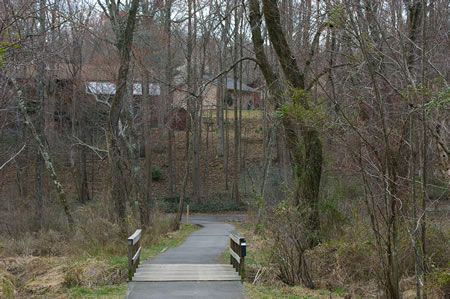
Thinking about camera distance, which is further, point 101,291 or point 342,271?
point 342,271

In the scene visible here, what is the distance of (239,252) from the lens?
40.3 ft

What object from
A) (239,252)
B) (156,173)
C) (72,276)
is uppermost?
(239,252)

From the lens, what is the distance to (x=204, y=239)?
921 inches

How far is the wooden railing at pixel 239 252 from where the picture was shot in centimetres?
1188

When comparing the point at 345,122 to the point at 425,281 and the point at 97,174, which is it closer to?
the point at 425,281

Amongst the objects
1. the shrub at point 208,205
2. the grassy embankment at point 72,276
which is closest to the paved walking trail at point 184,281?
the grassy embankment at point 72,276

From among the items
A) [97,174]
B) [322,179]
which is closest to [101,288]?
[322,179]

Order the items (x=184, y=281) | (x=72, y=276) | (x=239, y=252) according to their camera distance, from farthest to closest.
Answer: (x=239, y=252) < (x=72, y=276) < (x=184, y=281)

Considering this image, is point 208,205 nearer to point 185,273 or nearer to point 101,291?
point 185,273

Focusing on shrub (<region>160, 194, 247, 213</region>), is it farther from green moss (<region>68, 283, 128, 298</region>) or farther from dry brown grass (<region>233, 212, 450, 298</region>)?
green moss (<region>68, 283, 128, 298</region>)

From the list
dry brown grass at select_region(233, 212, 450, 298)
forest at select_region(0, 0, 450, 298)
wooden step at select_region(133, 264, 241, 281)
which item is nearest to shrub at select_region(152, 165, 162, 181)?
forest at select_region(0, 0, 450, 298)

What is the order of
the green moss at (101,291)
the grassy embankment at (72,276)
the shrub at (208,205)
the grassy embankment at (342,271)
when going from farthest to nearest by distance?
the shrub at (208,205) < the grassy embankment at (342,271) < the grassy embankment at (72,276) < the green moss at (101,291)

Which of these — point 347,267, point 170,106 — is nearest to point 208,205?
point 170,106

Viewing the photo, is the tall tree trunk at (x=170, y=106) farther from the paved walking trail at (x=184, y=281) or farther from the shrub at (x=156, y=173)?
the paved walking trail at (x=184, y=281)
